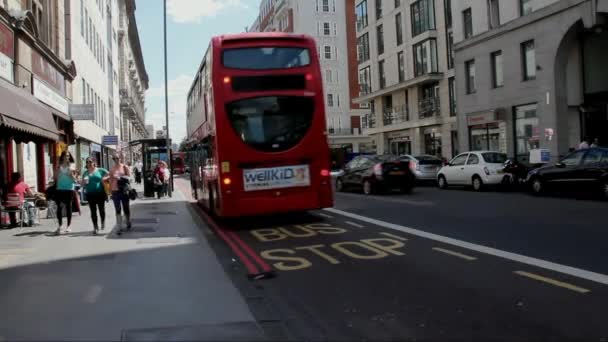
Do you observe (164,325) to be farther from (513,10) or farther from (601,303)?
(513,10)

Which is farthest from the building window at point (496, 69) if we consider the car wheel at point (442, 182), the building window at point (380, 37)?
the building window at point (380, 37)

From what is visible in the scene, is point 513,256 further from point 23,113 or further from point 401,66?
point 401,66

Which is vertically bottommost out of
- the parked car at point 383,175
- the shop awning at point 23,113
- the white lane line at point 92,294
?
the white lane line at point 92,294

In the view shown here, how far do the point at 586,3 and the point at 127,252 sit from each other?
21.3 metres

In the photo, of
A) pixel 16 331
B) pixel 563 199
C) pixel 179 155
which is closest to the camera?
pixel 16 331

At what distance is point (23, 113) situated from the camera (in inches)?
578

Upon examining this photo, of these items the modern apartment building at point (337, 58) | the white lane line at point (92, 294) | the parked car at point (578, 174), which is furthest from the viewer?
the modern apartment building at point (337, 58)

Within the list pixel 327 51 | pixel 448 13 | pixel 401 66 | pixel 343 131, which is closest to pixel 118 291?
pixel 448 13

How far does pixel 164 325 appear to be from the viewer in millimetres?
5250

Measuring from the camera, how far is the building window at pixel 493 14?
29.2 m

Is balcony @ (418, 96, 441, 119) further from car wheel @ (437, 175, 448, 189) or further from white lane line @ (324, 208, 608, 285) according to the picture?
white lane line @ (324, 208, 608, 285)

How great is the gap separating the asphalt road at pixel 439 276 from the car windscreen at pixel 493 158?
871 cm

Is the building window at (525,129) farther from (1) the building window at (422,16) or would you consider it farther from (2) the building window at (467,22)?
(1) the building window at (422,16)

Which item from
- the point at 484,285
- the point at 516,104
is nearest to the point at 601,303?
the point at 484,285
